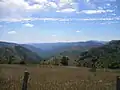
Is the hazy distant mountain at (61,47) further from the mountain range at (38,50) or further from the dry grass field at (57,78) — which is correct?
the dry grass field at (57,78)

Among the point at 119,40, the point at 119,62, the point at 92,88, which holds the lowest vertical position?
the point at 92,88

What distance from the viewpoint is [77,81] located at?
10.8m

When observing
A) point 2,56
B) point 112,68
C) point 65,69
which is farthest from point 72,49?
point 2,56

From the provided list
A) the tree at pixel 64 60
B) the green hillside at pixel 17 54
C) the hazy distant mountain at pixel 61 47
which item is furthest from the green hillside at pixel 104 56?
the green hillside at pixel 17 54

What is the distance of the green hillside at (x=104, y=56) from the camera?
1138 centimetres

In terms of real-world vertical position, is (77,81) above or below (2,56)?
below

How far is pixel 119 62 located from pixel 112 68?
0.35 m

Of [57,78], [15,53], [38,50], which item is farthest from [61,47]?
[15,53]

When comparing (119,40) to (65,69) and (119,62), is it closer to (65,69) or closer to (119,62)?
(119,62)

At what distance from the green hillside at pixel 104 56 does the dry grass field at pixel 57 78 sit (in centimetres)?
30

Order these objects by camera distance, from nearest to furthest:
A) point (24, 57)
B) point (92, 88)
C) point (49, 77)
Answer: point (92, 88) → point (49, 77) → point (24, 57)

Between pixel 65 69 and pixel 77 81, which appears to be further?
pixel 65 69

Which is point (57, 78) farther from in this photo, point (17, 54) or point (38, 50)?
point (17, 54)

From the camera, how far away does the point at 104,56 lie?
11.5m
